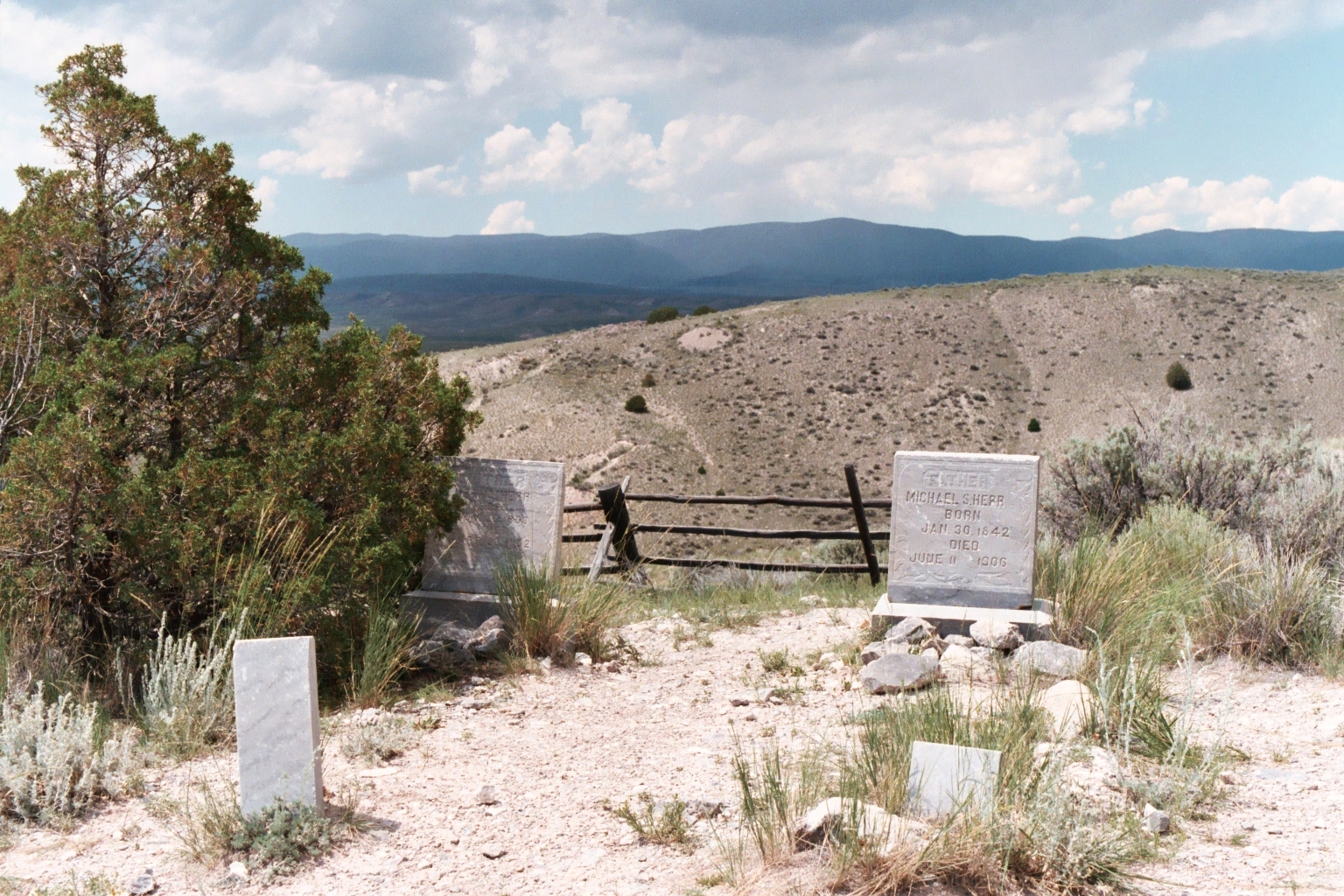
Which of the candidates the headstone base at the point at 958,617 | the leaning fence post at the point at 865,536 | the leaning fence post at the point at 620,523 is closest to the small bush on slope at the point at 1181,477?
the leaning fence post at the point at 865,536

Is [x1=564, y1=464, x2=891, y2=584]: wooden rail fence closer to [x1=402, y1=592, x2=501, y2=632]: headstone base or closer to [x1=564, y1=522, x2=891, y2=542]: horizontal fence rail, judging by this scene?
[x1=564, y1=522, x2=891, y2=542]: horizontal fence rail

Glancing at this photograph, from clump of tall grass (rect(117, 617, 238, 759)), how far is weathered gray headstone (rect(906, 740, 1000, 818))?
3.33m

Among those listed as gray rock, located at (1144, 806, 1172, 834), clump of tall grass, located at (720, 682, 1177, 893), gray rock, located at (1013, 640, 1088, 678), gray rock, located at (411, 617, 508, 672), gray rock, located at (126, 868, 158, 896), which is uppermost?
clump of tall grass, located at (720, 682, 1177, 893)

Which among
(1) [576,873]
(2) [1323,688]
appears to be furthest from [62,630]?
(2) [1323,688]

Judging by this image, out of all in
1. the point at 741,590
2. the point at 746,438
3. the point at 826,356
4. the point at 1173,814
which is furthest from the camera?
the point at 826,356

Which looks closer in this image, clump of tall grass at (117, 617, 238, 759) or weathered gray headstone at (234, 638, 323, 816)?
weathered gray headstone at (234, 638, 323, 816)

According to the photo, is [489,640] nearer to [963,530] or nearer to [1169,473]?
[963,530]

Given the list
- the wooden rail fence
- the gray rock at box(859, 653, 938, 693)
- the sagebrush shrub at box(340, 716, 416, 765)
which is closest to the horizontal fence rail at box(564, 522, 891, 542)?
→ the wooden rail fence

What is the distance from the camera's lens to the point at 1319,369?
48625 mm

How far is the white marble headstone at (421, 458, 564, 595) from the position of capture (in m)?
7.48

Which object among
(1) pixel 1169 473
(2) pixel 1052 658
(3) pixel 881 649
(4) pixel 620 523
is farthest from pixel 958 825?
(1) pixel 1169 473

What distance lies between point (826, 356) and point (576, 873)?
4966 centimetres

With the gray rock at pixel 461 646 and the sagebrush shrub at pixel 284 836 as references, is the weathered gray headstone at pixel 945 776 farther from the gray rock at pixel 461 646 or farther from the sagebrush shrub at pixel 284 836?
the gray rock at pixel 461 646

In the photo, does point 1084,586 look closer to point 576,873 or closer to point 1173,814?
point 1173,814
